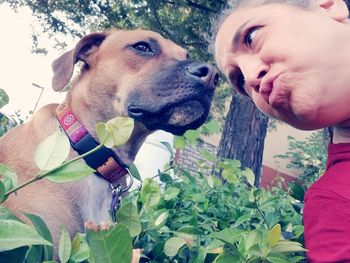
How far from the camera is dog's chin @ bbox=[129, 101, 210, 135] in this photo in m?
2.84

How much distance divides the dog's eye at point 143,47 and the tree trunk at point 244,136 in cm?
355

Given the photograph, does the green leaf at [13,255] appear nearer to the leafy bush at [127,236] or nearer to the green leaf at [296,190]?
the leafy bush at [127,236]

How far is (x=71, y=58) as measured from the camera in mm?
3076

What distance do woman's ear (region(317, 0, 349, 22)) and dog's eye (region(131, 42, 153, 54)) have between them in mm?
1615

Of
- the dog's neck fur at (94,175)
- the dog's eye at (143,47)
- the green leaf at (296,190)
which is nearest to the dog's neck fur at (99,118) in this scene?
the dog's neck fur at (94,175)

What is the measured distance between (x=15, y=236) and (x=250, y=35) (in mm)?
1467

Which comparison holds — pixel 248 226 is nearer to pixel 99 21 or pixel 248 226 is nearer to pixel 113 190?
pixel 113 190

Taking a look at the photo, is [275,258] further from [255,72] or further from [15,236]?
[255,72]

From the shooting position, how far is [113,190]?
2.49 m

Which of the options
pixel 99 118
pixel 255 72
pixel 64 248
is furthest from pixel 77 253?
pixel 99 118

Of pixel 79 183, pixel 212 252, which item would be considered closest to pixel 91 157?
pixel 79 183

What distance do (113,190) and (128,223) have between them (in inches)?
67.9

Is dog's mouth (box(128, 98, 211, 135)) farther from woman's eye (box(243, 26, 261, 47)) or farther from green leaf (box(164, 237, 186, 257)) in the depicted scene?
green leaf (box(164, 237, 186, 257))

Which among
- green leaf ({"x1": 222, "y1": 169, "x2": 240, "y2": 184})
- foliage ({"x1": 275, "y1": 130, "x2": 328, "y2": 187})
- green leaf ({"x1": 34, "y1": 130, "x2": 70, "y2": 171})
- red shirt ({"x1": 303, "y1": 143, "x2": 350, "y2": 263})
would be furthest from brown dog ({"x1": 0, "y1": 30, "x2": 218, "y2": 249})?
foliage ({"x1": 275, "y1": 130, "x2": 328, "y2": 187})
